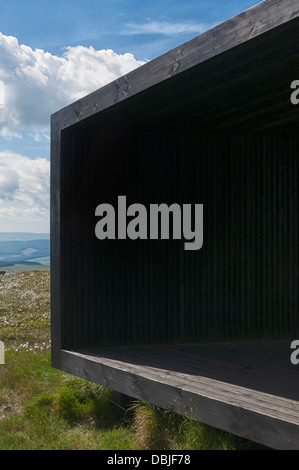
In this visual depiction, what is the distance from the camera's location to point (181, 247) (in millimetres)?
5691

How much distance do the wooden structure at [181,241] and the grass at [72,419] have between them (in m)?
0.25

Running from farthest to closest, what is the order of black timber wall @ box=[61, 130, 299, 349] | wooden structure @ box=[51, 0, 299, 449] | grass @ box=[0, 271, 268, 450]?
1. black timber wall @ box=[61, 130, 299, 349]
2. grass @ box=[0, 271, 268, 450]
3. wooden structure @ box=[51, 0, 299, 449]

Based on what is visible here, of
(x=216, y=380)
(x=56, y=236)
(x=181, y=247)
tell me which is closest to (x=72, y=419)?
(x=216, y=380)

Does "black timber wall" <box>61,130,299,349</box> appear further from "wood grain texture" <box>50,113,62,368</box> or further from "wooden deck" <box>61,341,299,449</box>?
"wooden deck" <box>61,341,299,449</box>

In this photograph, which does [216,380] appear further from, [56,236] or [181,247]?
[56,236]

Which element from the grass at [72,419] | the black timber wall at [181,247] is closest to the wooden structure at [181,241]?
the black timber wall at [181,247]

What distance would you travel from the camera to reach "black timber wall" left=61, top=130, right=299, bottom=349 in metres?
5.29

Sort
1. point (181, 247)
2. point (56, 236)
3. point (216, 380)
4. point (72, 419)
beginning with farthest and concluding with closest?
point (181, 247) < point (56, 236) < point (72, 419) < point (216, 380)

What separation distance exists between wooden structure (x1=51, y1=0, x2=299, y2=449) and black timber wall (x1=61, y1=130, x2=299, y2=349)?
0.01 metres

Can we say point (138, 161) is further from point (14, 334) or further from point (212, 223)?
point (14, 334)

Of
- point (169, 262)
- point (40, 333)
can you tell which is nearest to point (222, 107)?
point (169, 262)

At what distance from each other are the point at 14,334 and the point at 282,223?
5.21 meters

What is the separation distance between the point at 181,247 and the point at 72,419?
87.1 inches

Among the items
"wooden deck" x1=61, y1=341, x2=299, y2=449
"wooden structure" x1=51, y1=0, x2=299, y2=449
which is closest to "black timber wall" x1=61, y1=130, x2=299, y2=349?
"wooden structure" x1=51, y1=0, x2=299, y2=449
